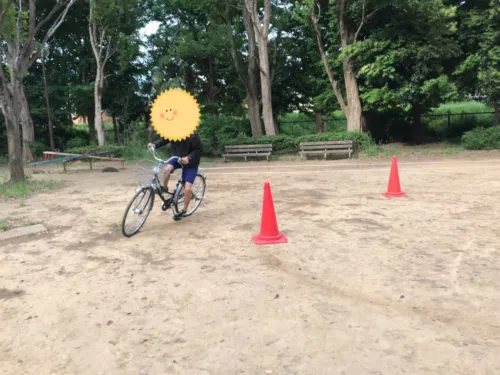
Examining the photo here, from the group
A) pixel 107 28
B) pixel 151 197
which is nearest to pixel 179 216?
pixel 151 197

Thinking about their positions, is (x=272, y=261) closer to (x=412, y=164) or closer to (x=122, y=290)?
(x=122, y=290)

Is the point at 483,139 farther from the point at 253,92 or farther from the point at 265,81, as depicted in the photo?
the point at 253,92

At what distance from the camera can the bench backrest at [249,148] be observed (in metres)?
18.2

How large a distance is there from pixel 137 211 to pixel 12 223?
2.47m

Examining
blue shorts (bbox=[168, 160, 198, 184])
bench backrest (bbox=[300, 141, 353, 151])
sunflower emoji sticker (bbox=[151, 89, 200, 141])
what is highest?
sunflower emoji sticker (bbox=[151, 89, 200, 141])

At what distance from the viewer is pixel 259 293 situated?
3885mm

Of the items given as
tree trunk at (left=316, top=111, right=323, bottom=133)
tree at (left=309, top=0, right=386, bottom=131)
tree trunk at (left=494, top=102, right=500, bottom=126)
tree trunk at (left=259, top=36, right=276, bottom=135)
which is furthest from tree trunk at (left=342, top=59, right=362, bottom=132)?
tree trunk at (left=316, top=111, right=323, bottom=133)

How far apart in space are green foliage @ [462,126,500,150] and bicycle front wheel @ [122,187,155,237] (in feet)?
49.1

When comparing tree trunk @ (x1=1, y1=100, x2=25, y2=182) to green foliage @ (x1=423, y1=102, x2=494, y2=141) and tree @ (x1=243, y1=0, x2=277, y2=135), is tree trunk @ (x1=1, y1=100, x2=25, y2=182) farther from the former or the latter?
green foliage @ (x1=423, y1=102, x2=494, y2=141)

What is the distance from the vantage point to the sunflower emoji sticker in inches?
231

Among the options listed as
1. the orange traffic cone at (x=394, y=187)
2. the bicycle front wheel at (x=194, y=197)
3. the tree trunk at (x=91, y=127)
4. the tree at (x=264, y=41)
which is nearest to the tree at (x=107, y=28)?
the tree trunk at (x=91, y=127)

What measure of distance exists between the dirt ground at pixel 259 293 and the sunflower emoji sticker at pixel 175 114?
1.45 m

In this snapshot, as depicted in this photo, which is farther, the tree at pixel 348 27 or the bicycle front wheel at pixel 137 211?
the tree at pixel 348 27

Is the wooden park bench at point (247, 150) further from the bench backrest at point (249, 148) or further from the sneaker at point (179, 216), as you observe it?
the sneaker at point (179, 216)
